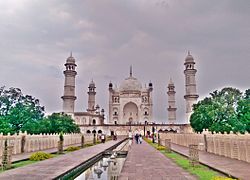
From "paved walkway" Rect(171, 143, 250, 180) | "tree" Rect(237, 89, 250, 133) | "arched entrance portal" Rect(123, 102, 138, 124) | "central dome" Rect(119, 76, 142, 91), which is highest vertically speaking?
"central dome" Rect(119, 76, 142, 91)

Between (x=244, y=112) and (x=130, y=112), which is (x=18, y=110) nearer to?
(x=244, y=112)

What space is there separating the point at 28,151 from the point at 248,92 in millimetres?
28151

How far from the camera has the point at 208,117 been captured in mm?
32000

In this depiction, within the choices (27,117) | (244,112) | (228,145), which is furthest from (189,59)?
(228,145)

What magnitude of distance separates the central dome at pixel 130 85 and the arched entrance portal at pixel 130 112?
11.5 ft

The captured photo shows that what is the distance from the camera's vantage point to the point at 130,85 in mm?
65375

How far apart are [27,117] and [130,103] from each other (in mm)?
36336

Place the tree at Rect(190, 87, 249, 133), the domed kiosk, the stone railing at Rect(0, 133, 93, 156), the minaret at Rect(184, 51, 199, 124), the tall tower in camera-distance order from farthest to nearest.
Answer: the domed kiosk
the tall tower
the minaret at Rect(184, 51, 199, 124)
the tree at Rect(190, 87, 249, 133)
the stone railing at Rect(0, 133, 93, 156)

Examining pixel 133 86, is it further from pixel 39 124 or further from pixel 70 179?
pixel 70 179

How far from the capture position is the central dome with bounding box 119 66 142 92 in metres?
65.2

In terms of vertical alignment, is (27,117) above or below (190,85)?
below

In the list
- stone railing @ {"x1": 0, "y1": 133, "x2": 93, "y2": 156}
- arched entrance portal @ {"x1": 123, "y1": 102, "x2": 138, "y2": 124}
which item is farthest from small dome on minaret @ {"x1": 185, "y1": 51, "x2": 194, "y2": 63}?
stone railing @ {"x1": 0, "y1": 133, "x2": 93, "y2": 156}

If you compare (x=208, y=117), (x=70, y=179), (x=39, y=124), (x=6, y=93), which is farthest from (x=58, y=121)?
(x=70, y=179)

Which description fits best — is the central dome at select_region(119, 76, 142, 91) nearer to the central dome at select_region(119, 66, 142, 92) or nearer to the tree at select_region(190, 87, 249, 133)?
the central dome at select_region(119, 66, 142, 92)
